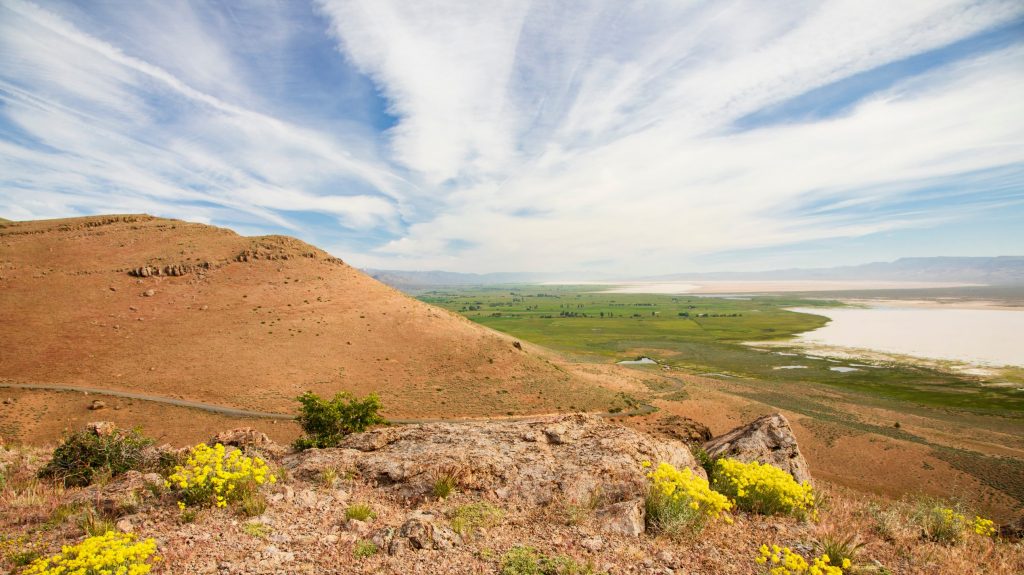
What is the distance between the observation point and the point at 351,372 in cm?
4434

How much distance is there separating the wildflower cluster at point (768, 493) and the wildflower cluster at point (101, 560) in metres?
10.7

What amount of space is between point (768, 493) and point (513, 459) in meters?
6.05

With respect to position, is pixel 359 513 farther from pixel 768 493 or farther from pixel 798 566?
pixel 768 493

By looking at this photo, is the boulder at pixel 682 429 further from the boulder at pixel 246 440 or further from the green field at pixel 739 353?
the green field at pixel 739 353

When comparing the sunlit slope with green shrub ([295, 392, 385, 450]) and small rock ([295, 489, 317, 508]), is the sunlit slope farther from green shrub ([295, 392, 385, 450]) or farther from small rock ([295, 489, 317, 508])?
small rock ([295, 489, 317, 508])

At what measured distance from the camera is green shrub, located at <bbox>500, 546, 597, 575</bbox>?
245 inches

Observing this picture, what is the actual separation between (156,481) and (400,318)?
163ft

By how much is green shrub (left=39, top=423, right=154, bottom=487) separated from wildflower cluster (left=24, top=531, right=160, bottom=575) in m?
9.22

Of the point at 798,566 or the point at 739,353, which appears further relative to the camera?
the point at 739,353

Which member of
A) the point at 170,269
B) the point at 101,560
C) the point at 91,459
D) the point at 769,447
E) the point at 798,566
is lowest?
the point at 769,447

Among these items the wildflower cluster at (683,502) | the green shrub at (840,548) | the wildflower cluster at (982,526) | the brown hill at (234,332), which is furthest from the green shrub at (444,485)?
the brown hill at (234,332)

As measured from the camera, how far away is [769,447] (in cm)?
1389

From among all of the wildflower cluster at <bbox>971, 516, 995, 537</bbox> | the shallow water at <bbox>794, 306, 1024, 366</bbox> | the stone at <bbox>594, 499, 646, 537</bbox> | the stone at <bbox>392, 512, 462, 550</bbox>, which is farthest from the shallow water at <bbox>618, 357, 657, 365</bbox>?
the stone at <bbox>392, 512, 462, 550</bbox>

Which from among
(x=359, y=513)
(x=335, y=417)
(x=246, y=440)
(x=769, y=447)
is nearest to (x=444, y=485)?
(x=359, y=513)
